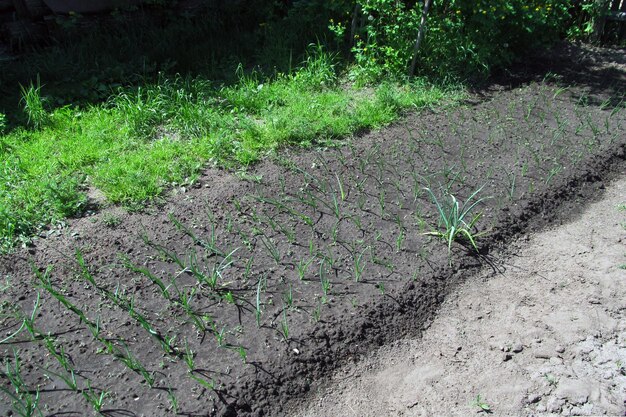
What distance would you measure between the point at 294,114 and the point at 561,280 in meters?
2.83

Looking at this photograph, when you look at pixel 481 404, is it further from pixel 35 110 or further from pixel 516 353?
pixel 35 110

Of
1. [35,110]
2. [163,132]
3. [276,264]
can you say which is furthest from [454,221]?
[35,110]

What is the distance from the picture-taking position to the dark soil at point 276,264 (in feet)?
10.2

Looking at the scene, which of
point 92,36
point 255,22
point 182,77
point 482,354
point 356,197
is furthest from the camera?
point 255,22

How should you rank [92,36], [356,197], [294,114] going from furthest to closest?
[92,36] → [294,114] → [356,197]

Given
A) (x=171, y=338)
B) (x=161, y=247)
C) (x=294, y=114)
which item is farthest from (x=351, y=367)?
A: (x=294, y=114)

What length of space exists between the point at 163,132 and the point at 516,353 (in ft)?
11.7

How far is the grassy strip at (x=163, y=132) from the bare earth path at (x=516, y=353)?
2.10 metres

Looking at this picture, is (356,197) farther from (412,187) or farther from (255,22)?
(255,22)

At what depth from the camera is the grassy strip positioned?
441 cm

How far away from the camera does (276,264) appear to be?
3834 mm

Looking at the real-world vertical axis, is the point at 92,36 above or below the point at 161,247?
above

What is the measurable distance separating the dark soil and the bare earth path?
144 mm

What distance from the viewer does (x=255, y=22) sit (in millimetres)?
7812
